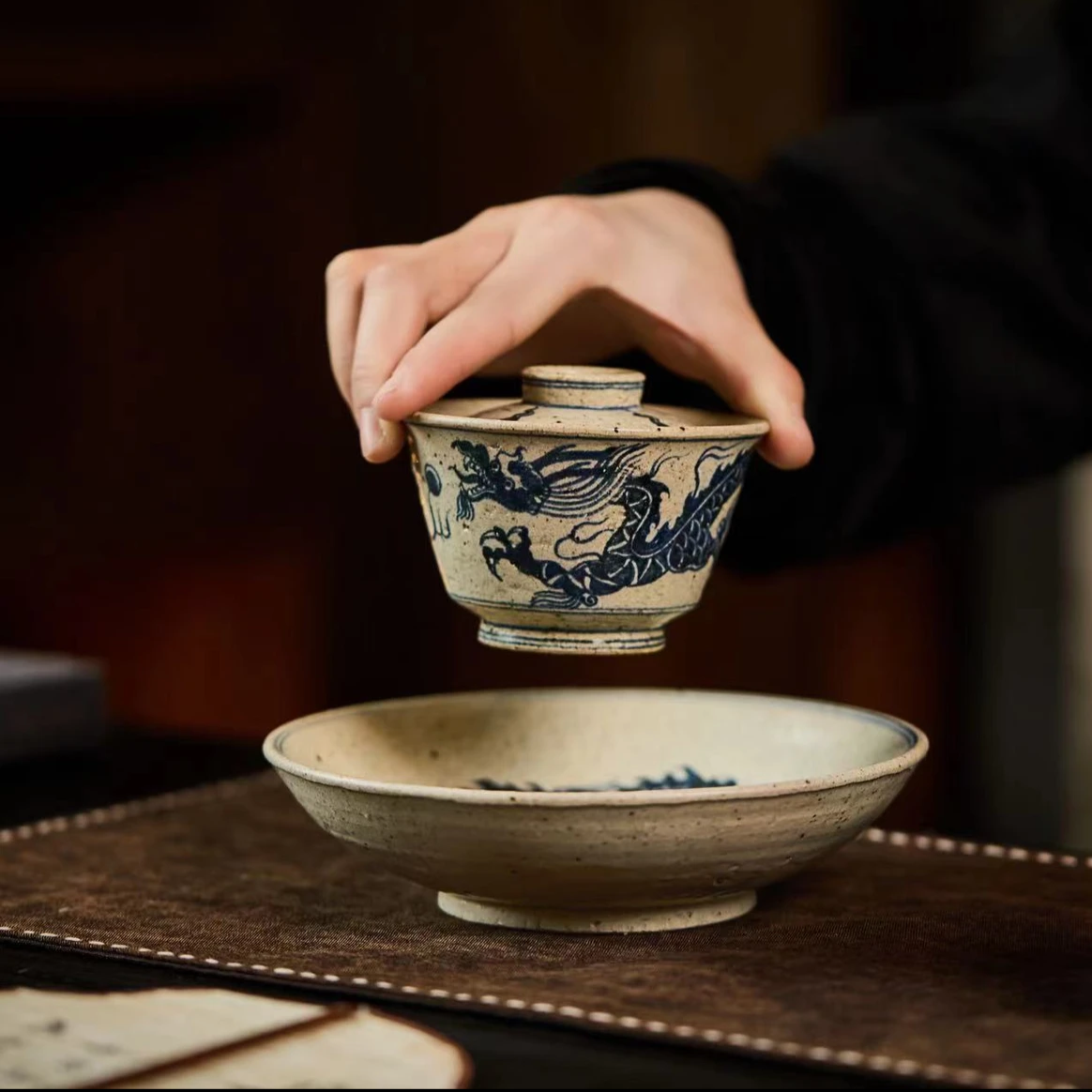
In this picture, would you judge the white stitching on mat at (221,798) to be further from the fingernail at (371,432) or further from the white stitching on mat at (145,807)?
the fingernail at (371,432)

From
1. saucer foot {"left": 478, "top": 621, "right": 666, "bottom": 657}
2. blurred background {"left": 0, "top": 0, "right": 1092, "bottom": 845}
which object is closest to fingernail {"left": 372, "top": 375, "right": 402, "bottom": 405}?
saucer foot {"left": 478, "top": 621, "right": 666, "bottom": 657}

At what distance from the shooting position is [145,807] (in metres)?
1.34

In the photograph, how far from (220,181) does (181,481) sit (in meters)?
0.42

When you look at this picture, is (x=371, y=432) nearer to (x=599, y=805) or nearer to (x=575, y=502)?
(x=575, y=502)

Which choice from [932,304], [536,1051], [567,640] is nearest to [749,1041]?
[536,1051]

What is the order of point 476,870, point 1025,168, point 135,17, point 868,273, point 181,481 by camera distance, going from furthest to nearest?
1. point 181,481
2. point 135,17
3. point 1025,168
4. point 868,273
5. point 476,870

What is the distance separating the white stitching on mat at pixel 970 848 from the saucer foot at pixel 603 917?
0.79 feet

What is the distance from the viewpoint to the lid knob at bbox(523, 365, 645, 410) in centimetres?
100

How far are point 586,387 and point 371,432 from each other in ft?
0.41

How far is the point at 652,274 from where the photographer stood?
1.19 metres

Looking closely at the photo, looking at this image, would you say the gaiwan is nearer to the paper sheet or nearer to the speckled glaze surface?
the speckled glaze surface

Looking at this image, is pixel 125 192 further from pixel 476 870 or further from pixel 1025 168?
pixel 476 870

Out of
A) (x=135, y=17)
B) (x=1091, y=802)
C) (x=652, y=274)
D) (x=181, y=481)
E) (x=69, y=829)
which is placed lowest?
(x=1091, y=802)

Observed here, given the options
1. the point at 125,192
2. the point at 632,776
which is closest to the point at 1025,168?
the point at 632,776
